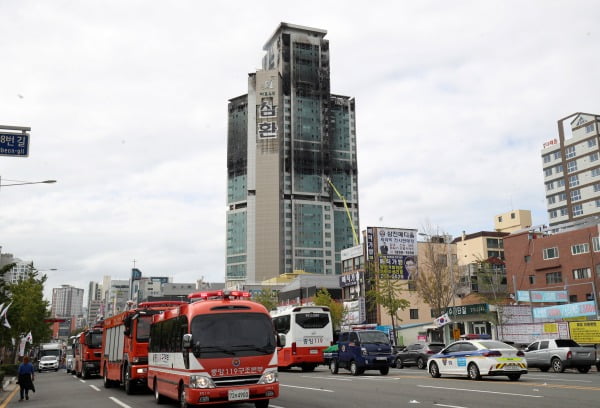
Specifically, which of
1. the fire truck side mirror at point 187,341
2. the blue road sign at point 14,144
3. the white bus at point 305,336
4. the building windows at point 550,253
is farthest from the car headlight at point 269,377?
the building windows at point 550,253

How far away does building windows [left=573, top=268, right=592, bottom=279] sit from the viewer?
6085 cm

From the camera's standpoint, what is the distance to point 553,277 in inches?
2571

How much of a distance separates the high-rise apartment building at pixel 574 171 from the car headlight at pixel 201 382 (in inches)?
4389

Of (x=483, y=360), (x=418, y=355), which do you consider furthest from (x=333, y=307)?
(x=483, y=360)

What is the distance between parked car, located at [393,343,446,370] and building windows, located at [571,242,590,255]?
32.3 metres

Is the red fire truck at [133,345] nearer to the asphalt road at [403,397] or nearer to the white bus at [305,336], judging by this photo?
the asphalt road at [403,397]

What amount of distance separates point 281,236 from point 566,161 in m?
93.4

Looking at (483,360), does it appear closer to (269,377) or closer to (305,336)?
(269,377)

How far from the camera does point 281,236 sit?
7323 inches

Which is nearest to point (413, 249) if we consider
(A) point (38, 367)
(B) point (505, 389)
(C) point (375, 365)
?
(A) point (38, 367)

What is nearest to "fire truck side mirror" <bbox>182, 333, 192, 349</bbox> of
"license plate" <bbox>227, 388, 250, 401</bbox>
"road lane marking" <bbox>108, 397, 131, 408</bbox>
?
"license plate" <bbox>227, 388, 250, 401</bbox>

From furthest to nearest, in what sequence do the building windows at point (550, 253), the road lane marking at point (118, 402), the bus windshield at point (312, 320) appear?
the building windows at point (550, 253), the bus windshield at point (312, 320), the road lane marking at point (118, 402)

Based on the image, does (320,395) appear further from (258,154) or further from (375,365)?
(258,154)

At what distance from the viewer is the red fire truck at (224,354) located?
1270cm
